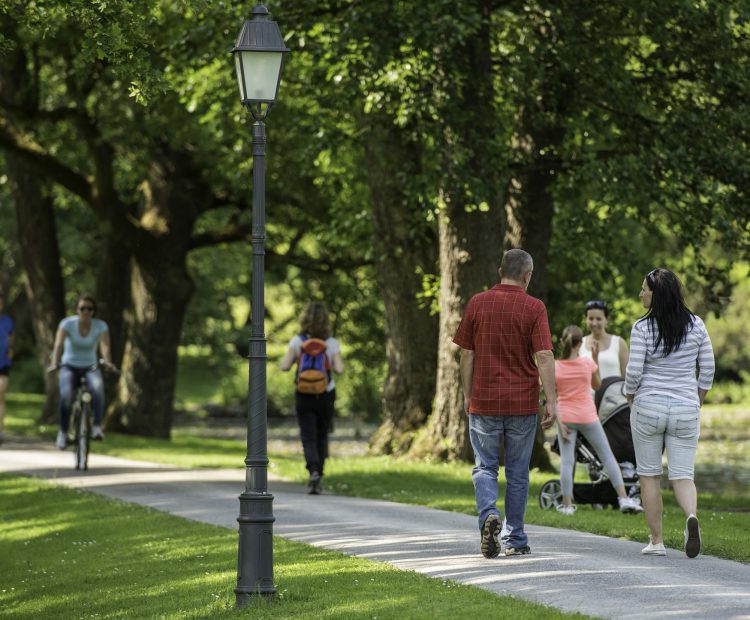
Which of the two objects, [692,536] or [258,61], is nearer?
[258,61]

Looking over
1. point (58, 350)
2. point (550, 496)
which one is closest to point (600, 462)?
point (550, 496)

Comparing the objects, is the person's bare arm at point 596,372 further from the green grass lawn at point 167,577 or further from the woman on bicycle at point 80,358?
the woman on bicycle at point 80,358

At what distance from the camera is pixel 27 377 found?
165 feet

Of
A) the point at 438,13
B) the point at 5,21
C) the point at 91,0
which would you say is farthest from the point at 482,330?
the point at 5,21

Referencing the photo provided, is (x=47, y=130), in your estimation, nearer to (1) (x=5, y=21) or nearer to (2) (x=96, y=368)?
(1) (x=5, y=21)

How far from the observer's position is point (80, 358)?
17.0 metres

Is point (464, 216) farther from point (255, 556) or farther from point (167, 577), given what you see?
point (255, 556)

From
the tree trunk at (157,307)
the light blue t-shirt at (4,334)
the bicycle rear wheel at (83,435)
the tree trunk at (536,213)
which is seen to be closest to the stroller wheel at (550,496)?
the tree trunk at (536,213)

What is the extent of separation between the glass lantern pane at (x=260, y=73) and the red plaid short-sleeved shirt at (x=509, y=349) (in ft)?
6.48

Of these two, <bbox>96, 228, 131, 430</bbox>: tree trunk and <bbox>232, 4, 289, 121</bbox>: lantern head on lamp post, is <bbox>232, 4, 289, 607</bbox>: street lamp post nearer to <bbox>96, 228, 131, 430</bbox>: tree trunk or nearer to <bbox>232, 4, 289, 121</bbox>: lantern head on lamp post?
<bbox>232, 4, 289, 121</bbox>: lantern head on lamp post

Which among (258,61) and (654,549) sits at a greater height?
(258,61)

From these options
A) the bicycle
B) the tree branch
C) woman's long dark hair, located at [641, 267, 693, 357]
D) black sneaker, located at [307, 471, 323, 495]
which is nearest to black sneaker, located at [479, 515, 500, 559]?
woman's long dark hair, located at [641, 267, 693, 357]

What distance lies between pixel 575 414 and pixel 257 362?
189 inches

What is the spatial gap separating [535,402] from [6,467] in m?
10.7
